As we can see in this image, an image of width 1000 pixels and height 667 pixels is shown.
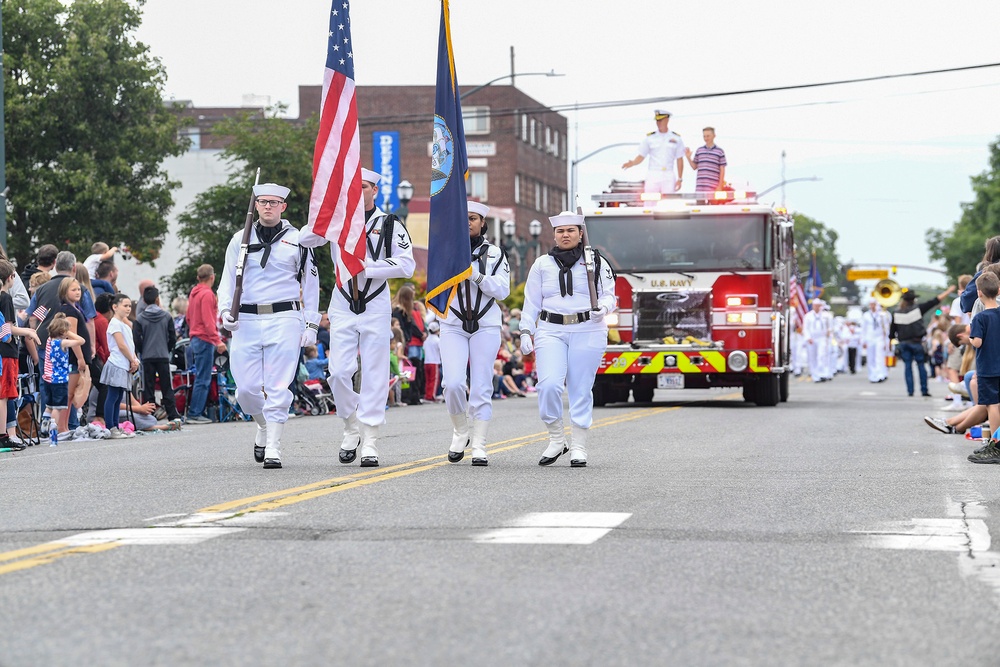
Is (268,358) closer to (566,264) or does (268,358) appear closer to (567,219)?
(566,264)

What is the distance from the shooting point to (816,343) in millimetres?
44594

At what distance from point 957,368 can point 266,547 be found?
17.8 metres

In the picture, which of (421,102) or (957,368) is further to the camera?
(421,102)

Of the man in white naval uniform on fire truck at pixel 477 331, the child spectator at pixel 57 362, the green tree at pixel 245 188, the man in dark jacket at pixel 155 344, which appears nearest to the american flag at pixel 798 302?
the green tree at pixel 245 188

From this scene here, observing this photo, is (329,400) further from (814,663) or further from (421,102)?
(421,102)

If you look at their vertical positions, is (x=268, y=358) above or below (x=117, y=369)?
above

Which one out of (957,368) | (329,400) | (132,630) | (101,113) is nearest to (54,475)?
(132,630)

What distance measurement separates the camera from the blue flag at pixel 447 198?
12.7 metres

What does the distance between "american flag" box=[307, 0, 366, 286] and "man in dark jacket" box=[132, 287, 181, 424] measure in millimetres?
6197

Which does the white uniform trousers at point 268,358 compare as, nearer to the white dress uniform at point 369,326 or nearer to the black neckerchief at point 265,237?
the white dress uniform at point 369,326

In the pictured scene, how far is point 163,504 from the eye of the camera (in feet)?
32.0

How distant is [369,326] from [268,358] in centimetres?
81

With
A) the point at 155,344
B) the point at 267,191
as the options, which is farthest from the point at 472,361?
the point at 155,344

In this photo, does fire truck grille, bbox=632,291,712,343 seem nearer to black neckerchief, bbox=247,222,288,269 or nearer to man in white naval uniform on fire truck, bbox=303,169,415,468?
man in white naval uniform on fire truck, bbox=303,169,415,468
